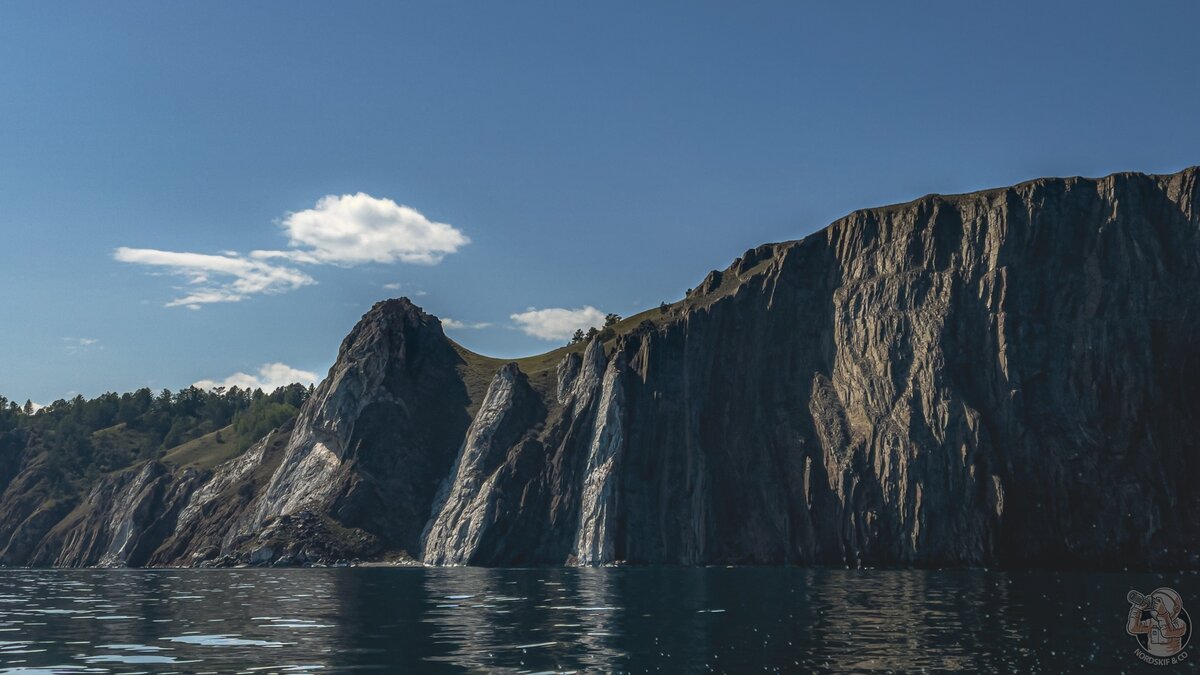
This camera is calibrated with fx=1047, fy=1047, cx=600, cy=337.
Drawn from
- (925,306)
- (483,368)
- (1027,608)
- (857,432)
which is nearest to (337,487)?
(483,368)

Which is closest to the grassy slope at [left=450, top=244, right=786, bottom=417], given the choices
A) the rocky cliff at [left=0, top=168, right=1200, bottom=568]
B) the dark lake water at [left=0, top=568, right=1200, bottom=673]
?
the rocky cliff at [left=0, top=168, right=1200, bottom=568]

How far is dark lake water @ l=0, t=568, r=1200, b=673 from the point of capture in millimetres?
39688

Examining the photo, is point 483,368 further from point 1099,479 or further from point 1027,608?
point 1027,608

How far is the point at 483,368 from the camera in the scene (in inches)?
7751

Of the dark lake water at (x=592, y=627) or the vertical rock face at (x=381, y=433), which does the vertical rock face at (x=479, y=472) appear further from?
the dark lake water at (x=592, y=627)

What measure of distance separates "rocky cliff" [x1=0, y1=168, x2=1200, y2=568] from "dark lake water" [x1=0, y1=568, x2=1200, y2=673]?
32788 mm

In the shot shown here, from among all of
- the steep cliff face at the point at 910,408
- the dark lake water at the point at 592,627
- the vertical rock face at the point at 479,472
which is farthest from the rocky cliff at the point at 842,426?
the dark lake water at the point at 592,627

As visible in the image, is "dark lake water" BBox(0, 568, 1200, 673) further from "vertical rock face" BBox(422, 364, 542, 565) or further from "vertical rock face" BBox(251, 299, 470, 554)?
"vertical rock face" BBox(251, 299, 470, 554)

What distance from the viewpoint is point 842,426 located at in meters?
139

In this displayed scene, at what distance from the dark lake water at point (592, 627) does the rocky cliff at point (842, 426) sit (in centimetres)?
3279

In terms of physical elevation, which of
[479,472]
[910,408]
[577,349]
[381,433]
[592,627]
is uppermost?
[577,349]

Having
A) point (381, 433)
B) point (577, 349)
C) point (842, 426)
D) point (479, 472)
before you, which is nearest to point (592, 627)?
point (842, 426)

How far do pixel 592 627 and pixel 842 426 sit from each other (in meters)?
92.5

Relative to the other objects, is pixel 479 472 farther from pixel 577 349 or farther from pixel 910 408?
pixel 910 408
